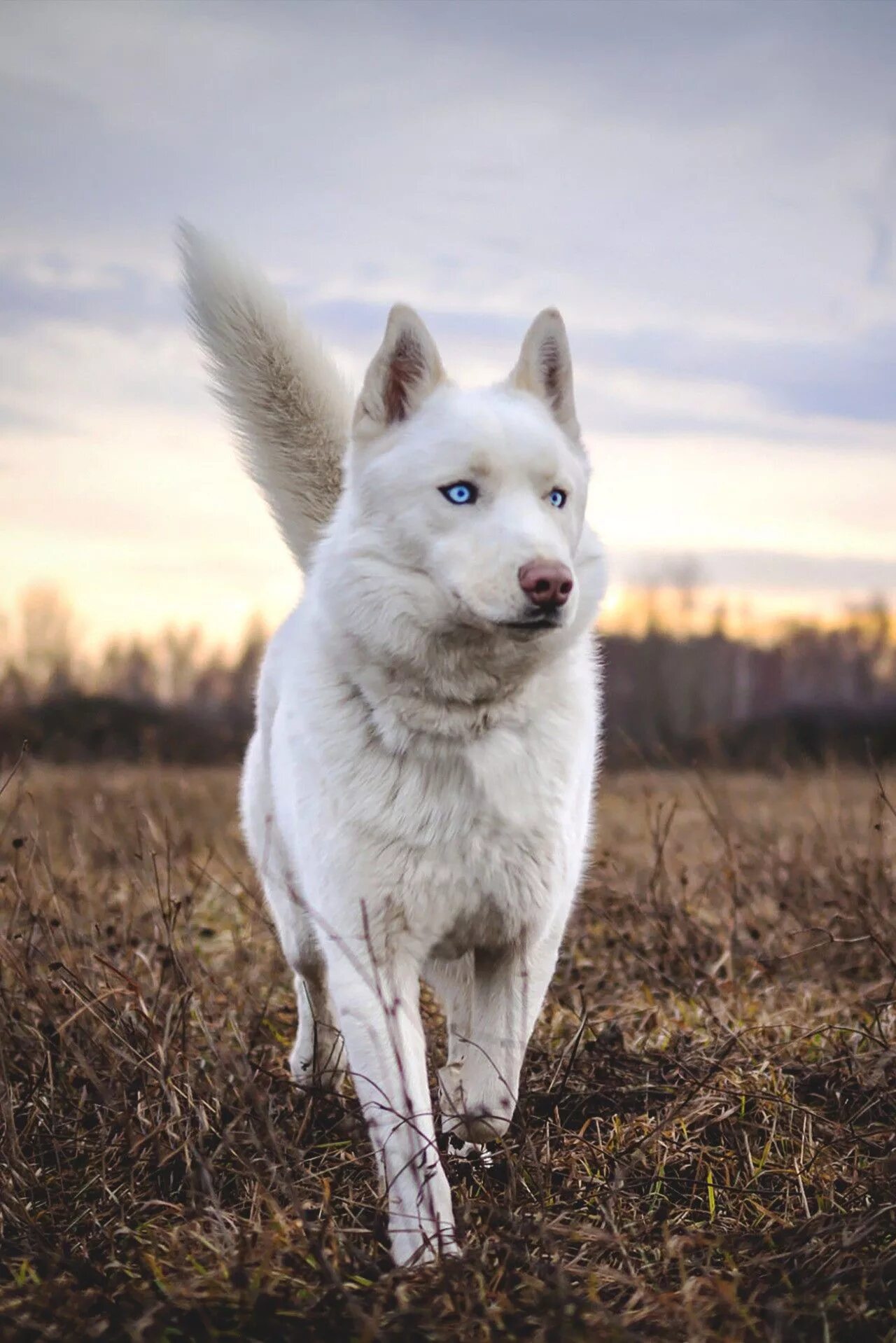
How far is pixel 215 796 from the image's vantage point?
976cm

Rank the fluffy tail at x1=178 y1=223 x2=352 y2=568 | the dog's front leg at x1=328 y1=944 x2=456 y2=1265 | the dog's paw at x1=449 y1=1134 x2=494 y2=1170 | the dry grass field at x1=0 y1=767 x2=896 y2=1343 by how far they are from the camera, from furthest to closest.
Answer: the fluffy tail at x1=178 y1=223 x2=352 y2=568
the dog's paw at x1=449 y1=1134 x2=494 y2=1170
the dog's front leg at x1=328 y1=944 x2=456 y2=1265
the dry grass field at x1=0 y1=767 x2=896 y2=1343

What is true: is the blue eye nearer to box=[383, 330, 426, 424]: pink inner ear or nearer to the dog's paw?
box=[383, 330, 426, 424]: pink inner ear

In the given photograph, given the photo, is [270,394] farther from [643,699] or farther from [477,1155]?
[643,699]

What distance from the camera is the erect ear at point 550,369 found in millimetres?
2959

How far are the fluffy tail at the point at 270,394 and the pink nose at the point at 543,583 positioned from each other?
1468 millimetres

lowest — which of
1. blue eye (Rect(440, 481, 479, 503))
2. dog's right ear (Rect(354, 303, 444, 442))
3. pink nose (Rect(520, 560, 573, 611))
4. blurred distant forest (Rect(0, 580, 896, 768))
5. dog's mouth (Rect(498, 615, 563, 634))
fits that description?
blurred distant forest (Rect(0, 580, 896, 768))

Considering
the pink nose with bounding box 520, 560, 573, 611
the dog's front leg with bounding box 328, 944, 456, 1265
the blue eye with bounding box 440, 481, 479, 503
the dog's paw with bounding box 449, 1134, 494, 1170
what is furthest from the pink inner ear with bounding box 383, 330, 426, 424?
the dog's paw with bounding box 449, 1134, 494, 1170

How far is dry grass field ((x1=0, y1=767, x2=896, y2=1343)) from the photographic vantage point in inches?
84.0

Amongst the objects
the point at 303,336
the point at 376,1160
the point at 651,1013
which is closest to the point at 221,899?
the point at 651,1013

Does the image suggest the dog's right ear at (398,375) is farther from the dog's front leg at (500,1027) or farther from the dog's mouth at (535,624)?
the dog's front leg at (500,1027)

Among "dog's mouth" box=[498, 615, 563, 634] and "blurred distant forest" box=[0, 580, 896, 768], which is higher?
"dog's mouth" box=[498, 615, 563, 634]

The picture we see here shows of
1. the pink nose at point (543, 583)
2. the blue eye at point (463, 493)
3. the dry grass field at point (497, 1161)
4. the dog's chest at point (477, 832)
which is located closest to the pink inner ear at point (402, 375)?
the blue eye at point (463, 493)

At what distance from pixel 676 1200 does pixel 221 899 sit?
149 inches

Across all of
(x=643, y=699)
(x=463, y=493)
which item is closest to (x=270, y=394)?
(x=463, y=493)
